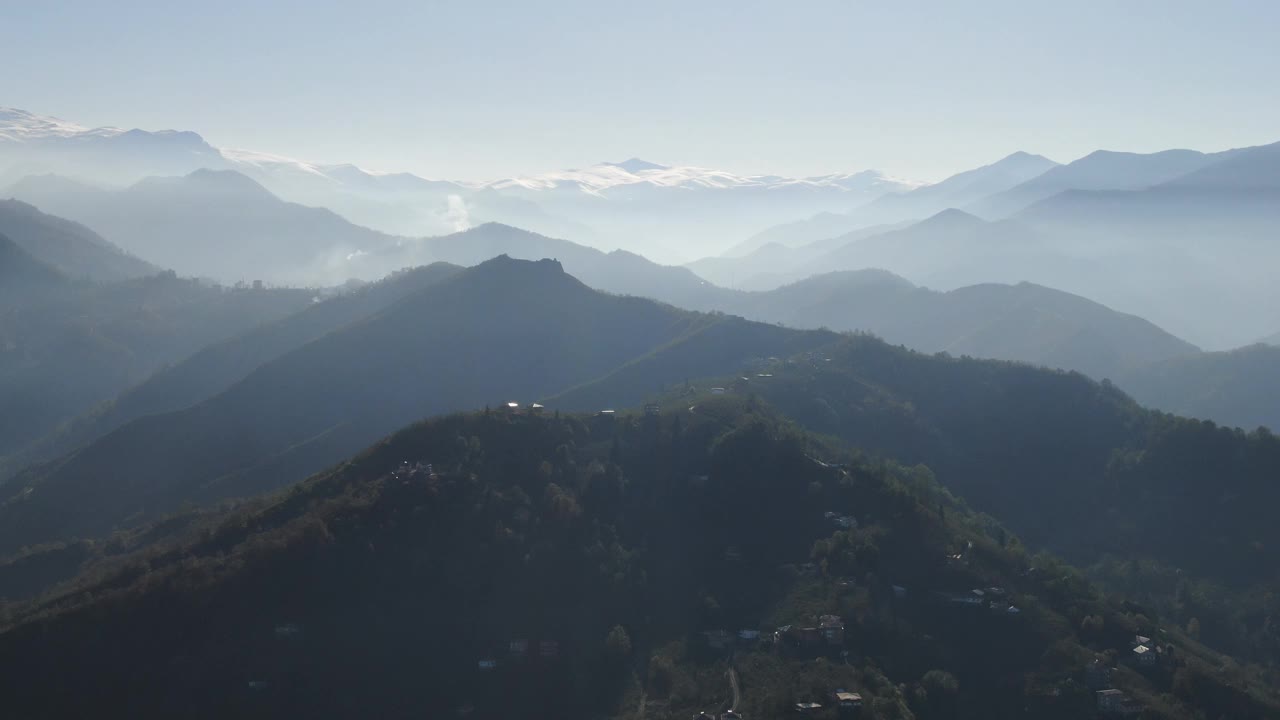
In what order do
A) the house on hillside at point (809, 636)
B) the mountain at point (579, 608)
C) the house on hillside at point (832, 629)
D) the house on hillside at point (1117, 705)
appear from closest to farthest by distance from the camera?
the mountain at point (579, 608), the house on hillside at point (1117, 705), the house on hillside at point (809, 636), the house on hillside at point (832, 629)

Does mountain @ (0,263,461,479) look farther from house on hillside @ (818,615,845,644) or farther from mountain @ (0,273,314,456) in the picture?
house on hillside @ (818,615,845,644)

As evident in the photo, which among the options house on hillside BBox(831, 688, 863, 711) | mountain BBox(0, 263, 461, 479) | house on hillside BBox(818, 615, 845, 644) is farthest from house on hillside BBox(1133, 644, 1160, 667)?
mountain BBox(0, 263, 461, 479)

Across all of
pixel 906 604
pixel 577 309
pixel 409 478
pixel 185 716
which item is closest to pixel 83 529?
pixel 409 478

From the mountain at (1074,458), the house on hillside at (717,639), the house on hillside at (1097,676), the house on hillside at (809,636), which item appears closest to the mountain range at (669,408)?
the mountain at (1074,458)

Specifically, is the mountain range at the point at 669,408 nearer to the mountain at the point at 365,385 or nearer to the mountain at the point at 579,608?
the mountain at the point at 365,385

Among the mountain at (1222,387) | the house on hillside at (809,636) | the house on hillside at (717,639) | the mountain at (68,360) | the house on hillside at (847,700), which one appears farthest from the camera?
the mountain at (1222,387)

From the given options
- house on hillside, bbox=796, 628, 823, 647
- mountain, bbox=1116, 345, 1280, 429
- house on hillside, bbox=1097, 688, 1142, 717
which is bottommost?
mountain, bbox=1116, 345, 1280, 429

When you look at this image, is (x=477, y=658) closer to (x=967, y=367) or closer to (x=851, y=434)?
(x=851, y=434)
